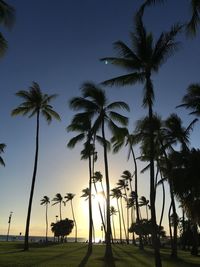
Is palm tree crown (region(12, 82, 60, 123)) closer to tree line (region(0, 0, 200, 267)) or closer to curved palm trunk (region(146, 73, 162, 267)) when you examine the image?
tree line (region(0, 0, 200, 267))

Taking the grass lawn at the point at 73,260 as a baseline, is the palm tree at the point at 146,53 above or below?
above

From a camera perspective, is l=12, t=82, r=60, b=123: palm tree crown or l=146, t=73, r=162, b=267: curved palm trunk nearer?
l=146, t=73, r=162, b=267: curved palm trunk

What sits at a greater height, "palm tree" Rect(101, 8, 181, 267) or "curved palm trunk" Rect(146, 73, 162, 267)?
"palm tree" Rect(101, 8, 181, 267)

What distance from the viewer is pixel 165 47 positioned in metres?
20.2

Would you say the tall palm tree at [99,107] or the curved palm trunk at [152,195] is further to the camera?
the tall palm tree at [99,107]

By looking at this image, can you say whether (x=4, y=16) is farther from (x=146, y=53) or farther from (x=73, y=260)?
(x=73, y=260)

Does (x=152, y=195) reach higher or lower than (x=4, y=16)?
lower

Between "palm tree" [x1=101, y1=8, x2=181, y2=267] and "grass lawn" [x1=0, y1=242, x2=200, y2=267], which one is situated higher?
"palm tree" [x1=101, y1=8, x2=181, y2=267]

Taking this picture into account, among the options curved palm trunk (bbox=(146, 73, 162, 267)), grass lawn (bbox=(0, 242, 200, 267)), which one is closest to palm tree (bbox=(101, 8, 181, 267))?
curved palm trunk (bbox=(146, 73, 162, 267))

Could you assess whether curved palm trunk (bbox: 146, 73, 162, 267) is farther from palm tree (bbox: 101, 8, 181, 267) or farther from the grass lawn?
the grass lawn

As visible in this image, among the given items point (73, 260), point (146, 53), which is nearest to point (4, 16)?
point (146, 53)

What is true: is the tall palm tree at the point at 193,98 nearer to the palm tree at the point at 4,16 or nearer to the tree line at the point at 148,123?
the tree line at the point at 148,123

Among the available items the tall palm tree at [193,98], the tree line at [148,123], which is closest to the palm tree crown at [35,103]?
the tree line at [148,123]

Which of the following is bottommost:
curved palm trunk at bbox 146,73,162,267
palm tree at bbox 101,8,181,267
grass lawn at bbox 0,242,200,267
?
grass lawn at bbox 0,242,200,267
